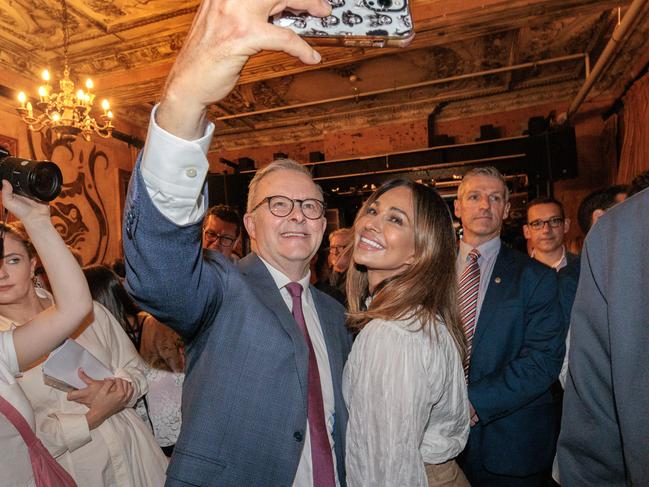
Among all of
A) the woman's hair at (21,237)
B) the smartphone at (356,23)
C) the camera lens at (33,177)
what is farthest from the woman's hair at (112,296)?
the smartphone at (356,23)

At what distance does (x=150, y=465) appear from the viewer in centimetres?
185

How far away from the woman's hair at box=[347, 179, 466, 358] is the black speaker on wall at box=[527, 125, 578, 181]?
5.00 meters

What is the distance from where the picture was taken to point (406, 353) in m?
1.29

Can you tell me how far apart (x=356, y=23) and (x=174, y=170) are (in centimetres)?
38

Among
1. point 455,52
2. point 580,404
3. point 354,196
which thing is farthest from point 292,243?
point 354,196

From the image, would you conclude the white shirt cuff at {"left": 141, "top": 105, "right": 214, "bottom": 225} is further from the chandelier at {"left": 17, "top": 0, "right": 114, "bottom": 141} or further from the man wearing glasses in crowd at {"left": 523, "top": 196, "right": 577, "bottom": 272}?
the chandelier at {"left": 17, "top": 0, "right": 114, "bottom": 141}

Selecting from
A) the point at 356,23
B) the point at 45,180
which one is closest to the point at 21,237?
the point at 45,180

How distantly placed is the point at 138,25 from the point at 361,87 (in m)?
3.41

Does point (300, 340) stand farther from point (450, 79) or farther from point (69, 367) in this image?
point (450, 79)

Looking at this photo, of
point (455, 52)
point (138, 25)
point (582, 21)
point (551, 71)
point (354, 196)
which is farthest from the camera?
point (354, 196)

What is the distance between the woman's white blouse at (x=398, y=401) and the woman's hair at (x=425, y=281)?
0.09 meters

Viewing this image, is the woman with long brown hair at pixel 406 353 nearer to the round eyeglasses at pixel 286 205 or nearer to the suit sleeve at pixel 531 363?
the round eyeglasses at pixel 286 205

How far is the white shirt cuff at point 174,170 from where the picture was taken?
0.74 metres

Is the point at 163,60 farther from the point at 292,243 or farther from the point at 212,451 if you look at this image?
the point at 212,451
